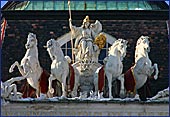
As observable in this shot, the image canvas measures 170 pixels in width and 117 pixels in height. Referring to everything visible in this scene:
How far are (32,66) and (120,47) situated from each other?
2.04m

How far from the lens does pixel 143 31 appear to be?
29.1 metres

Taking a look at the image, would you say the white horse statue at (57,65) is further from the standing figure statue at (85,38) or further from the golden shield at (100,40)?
the golden shield at (100,40)

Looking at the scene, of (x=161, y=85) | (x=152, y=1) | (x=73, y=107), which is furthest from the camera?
(x=152, y=1)

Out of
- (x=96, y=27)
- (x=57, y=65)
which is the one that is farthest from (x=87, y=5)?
(x=57, y=65)

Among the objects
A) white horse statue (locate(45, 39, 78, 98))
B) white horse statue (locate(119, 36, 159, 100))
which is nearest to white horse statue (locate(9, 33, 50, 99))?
white horse statue (locate(45, 39, 78, 98))

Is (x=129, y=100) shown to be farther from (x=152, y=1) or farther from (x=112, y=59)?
(x=152, y=1)

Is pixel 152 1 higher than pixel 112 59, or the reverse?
pixel 152 1

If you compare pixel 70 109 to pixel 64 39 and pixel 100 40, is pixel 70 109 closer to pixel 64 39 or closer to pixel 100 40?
pixel 100 40

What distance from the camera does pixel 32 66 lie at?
2567 centimetres

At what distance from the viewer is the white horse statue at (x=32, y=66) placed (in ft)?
84.2

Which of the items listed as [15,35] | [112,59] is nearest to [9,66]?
[15,35]

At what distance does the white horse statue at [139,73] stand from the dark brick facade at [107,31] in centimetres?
208

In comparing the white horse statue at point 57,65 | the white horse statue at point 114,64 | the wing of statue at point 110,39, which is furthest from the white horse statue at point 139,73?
the wing of statue at point 110,39

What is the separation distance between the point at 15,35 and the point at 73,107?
4.45 metres
